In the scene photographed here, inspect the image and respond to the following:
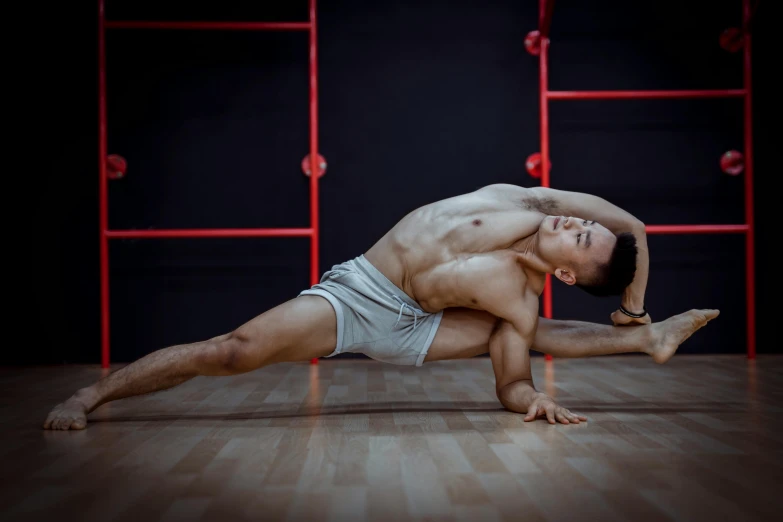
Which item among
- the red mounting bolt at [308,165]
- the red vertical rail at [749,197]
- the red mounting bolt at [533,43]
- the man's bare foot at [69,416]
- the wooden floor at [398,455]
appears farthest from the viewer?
the red mounting bolt at [533,43]

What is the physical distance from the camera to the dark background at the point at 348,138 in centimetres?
385

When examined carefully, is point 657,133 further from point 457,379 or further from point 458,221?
point 458,221

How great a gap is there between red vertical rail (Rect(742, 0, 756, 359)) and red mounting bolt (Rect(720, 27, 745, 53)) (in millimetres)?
59

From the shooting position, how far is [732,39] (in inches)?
150

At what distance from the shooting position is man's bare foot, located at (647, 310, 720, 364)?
232cm

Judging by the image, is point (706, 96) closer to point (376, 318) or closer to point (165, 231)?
point (376, 318)

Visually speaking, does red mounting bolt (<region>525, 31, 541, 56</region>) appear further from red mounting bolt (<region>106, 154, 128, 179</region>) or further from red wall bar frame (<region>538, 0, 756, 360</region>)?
red mounting bolt (<region>106, 154, 128, 179</region>)

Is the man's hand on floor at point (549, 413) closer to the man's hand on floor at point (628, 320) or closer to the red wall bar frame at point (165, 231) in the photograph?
the man's hand on floor at point (628, 320)

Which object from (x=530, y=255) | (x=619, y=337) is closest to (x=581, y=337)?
(x=619, y=337)

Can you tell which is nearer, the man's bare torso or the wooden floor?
the wooden floor

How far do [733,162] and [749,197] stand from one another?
10.0 inches

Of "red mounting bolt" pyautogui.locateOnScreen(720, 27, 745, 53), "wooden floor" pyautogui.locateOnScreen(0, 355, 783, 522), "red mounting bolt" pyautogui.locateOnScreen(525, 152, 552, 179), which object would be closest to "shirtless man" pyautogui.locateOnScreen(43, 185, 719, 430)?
"wooden floor" pyautogui.locateOnScreen(0, 355, 783, 522)

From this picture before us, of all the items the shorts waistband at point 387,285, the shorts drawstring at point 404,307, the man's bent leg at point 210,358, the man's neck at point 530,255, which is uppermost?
the man's neck at point 530,255

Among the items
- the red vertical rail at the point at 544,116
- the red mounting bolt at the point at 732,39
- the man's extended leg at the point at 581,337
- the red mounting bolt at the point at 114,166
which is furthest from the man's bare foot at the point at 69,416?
the red mounting bolt at the point at 732,39
